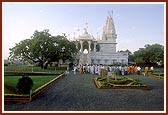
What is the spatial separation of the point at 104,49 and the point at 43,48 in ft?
116

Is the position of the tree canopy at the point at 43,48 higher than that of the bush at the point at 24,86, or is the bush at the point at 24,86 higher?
the tree canopy at the point at 43,48

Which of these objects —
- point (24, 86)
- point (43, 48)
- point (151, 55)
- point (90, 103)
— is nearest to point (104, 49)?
point (151, 55)

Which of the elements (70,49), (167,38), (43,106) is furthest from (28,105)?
(70,49)

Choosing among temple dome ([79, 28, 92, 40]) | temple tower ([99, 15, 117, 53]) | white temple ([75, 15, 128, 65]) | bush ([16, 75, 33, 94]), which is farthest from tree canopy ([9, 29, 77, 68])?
temple tower ([99, 15, 117, 53])

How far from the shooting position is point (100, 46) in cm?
7312

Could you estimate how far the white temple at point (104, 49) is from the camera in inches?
2520

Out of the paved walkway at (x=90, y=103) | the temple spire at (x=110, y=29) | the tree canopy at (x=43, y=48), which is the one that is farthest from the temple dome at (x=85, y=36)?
the paved walkway at (x=90, y=103)

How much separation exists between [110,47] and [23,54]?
116 feet

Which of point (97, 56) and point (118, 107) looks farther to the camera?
point (97, 56)

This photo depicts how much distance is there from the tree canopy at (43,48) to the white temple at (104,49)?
2051cm

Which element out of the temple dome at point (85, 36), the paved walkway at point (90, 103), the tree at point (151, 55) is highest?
the temple dome at point (85, 36)

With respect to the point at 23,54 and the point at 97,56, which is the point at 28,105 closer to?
the point at 23,54

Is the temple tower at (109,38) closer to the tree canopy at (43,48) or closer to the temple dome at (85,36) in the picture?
the temple dome at (85,36)

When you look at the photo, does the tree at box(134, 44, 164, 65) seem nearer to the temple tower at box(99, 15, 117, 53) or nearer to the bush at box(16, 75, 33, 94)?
the temple tower at box(99, 15, 117, 53)
